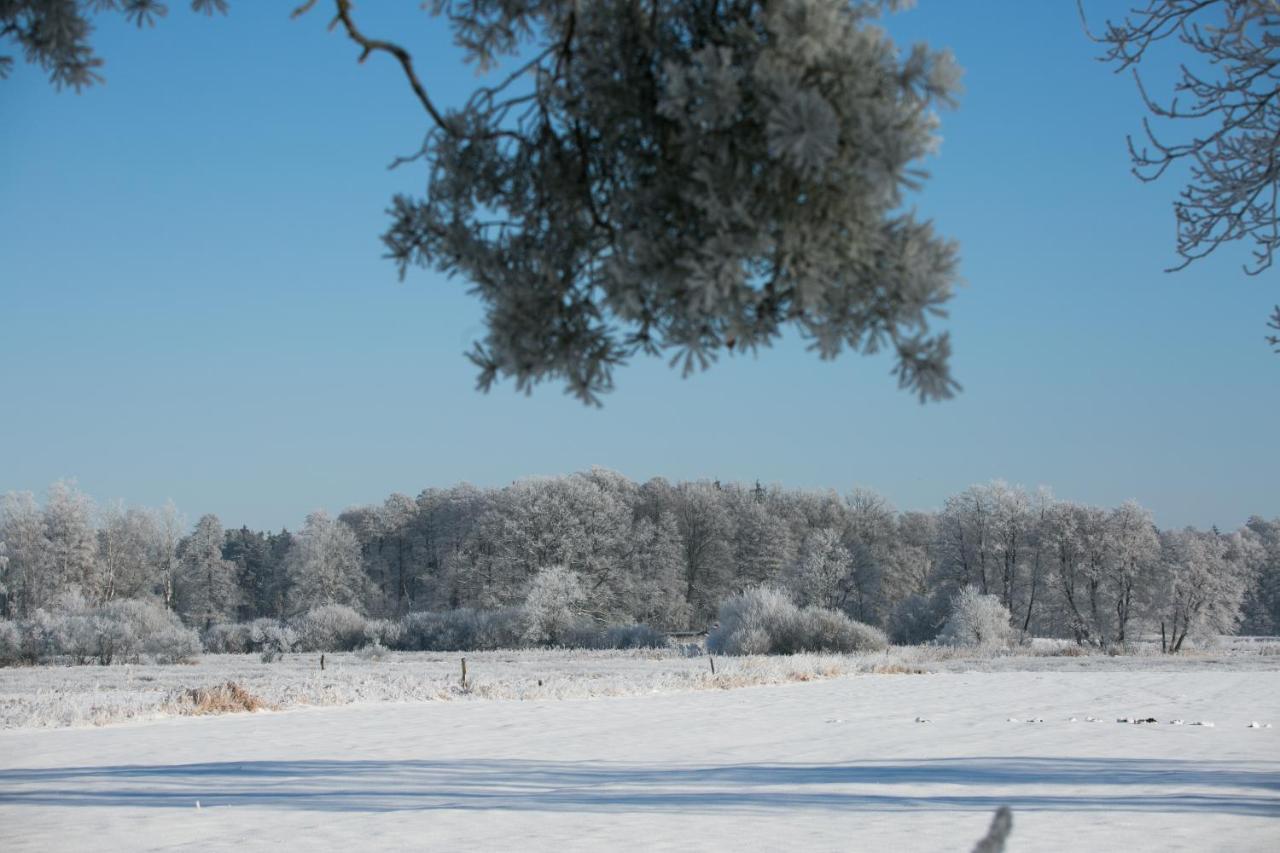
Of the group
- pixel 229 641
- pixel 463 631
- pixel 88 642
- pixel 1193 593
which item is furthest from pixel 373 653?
pixel 1193 593

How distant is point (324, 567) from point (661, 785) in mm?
50620

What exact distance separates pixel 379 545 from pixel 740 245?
2566 inches

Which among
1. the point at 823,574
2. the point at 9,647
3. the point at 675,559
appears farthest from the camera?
the point at 675,559

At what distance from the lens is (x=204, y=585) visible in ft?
202

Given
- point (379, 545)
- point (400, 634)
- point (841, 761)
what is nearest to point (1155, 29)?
point (841, 761)

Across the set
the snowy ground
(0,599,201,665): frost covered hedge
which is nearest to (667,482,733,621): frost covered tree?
(0,599,201,665): frost covered hedge

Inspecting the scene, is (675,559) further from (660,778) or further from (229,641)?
(660,778)

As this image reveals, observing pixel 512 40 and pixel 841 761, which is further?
pixel 841 761

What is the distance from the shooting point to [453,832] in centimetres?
782

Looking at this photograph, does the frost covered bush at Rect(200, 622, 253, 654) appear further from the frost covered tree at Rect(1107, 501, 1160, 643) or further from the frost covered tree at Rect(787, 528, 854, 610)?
the frost covered tree at Rect(1107, 501, 1160, 643)

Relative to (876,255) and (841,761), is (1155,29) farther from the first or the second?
(841,761)

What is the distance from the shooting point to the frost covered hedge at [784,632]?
110ft

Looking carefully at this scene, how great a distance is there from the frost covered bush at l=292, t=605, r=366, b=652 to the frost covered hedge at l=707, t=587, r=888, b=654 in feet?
57.2

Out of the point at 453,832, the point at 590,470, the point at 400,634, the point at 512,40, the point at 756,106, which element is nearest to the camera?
the point at 756,106
